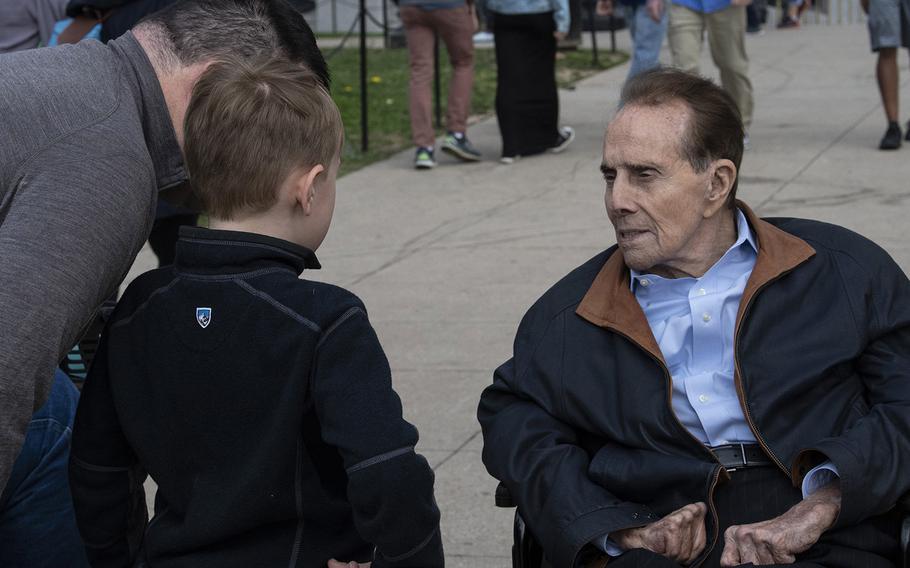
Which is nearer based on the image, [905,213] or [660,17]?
[905,213]

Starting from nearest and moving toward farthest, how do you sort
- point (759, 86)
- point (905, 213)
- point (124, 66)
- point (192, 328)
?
point (192, 328), point (124, 66), point (905, 213), point (759, 86)

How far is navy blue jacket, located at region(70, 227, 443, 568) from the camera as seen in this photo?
7.21 feet

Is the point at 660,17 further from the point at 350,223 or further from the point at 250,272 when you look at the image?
the point at 250,272

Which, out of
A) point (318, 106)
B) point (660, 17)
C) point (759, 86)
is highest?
point (318, 106)

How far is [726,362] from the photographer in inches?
110

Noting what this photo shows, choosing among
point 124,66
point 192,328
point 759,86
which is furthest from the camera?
point 759,86

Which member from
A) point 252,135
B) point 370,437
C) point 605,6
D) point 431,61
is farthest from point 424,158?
point 370,437

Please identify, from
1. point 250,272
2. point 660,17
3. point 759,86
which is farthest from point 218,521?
point 759,86

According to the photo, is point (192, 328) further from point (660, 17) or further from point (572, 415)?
point (660, 17)

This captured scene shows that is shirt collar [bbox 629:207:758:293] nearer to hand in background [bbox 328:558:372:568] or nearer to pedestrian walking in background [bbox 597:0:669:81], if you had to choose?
hand in background [bbox 328:558:372:568]

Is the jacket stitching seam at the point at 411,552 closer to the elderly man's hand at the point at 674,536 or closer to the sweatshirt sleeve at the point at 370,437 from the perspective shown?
the sweatshirt sleeve at the point at 370,437

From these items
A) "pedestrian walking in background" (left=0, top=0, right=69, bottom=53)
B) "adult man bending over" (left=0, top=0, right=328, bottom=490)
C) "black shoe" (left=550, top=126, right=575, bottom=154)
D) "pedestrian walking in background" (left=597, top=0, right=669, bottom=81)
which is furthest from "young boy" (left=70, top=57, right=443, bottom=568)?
"pedestrian walking in background" (left=597, top=0, right=669, bottom=81)

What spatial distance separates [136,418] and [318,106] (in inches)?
24.6

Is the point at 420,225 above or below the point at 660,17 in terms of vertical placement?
below
